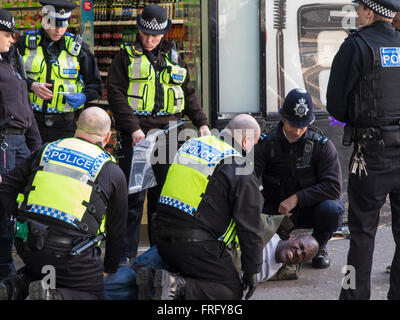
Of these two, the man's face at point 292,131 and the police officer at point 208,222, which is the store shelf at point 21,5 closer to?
the man's face at point 292,131

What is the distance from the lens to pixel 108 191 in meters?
3.72

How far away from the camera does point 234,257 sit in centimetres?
404

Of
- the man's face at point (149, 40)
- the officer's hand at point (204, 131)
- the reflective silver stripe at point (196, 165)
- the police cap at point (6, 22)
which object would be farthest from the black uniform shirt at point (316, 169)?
the police cap at point (6, 22)

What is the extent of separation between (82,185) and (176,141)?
1824mm

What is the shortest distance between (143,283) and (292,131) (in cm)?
191

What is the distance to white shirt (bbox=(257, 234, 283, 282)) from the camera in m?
4.73

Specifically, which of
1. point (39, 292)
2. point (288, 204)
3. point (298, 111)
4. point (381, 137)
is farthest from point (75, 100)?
point (381, 137)

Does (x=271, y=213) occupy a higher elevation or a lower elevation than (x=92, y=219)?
lower

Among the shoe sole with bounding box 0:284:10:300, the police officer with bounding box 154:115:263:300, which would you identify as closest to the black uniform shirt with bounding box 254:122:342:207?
the police officer with bounding box 154:115:263:300

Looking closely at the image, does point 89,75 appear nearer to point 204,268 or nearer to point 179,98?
point 179,98

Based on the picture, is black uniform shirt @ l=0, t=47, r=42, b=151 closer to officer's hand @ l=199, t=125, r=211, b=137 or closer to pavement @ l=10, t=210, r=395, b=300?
pavement @ l=10, t=210, r=395, b=300
